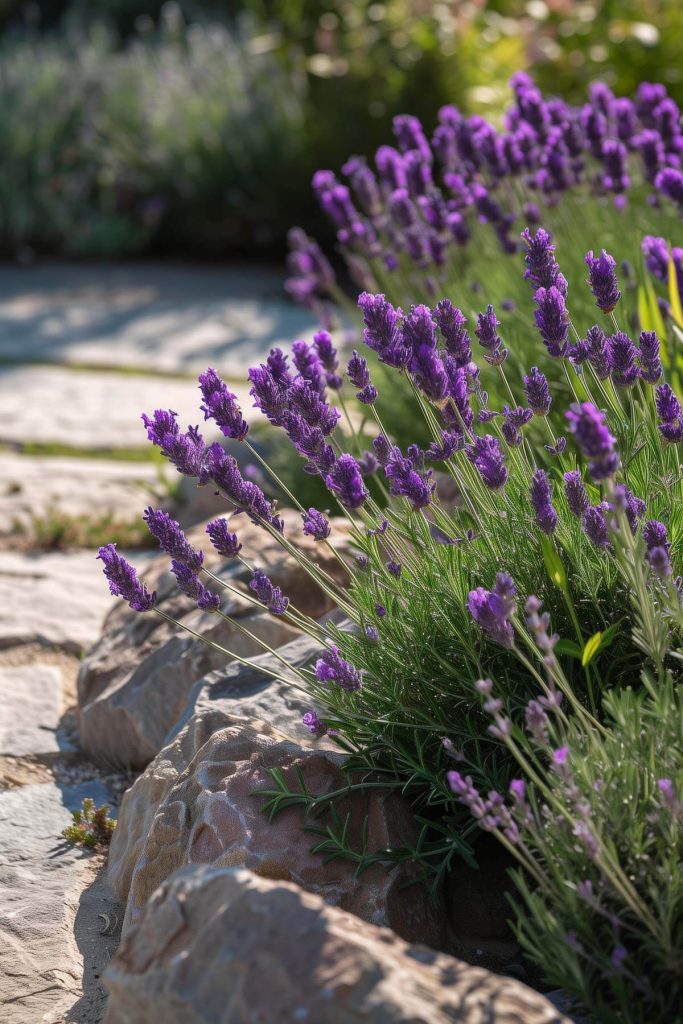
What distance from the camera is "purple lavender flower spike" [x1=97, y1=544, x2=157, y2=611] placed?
6.44 ft

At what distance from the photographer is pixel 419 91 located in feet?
26.0

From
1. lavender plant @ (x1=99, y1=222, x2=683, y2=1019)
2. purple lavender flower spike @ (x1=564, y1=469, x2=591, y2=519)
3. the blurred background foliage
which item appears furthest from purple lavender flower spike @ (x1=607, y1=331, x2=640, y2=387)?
the blurred background foliage

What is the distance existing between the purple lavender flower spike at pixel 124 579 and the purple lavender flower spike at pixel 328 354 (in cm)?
58

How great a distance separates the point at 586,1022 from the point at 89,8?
63.2ft

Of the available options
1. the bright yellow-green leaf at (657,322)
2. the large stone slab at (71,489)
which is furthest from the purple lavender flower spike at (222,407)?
the large stone slab at (71,489)

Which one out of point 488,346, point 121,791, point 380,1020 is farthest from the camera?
point 121,791

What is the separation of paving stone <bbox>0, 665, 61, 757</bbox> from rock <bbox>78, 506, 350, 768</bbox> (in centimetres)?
10

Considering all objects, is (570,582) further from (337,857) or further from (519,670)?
(337,857)

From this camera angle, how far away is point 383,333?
1.95 meters

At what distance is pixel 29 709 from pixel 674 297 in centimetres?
185

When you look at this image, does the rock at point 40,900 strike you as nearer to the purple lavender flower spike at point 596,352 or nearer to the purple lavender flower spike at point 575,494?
the purple lavender flower spike at point 575,494

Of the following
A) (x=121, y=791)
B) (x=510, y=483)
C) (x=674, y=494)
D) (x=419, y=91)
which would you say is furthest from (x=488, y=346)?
(x=419, y=91)

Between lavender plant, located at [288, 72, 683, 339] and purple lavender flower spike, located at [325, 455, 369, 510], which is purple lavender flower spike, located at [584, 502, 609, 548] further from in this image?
lavender plant, located at [288, 72, 683, 339]

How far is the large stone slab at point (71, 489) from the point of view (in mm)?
4203
